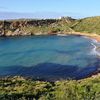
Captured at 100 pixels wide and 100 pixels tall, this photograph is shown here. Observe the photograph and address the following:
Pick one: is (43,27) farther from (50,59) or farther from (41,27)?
(50,59)

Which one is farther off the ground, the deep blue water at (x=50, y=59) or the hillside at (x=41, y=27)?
the hillside at (x=41, y=27)

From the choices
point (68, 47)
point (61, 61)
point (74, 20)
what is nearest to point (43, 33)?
point (74, 20)

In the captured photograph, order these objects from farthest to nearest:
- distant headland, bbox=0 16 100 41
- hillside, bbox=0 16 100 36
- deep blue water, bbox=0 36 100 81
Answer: hillside, bbox=0 16 100 36 → distant headland, bbox=0 16 100 41 → deep blue water, bbox=0 36 100 81

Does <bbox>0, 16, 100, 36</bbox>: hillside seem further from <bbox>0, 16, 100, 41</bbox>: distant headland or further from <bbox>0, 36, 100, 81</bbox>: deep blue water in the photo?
<bbox>0, 36, 100, 81</bbox>: deep blue water

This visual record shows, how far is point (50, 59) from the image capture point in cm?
10206

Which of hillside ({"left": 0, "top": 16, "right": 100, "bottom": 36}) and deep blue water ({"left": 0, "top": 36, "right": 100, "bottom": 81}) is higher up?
hillside ({"left": 0, "top": 16, "right": 100, "bottom": 36})

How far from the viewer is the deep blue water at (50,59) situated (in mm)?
81688

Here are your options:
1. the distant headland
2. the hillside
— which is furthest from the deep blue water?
the hillside

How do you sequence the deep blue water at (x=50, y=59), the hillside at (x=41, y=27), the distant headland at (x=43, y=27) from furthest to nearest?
the hillside at (x=41, y=27)
the distant headland at (x=43, y=27)
the deep blue water at (x=50, y=59)

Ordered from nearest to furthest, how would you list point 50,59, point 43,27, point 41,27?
point 50,59 → point 41,27 → point 43,27

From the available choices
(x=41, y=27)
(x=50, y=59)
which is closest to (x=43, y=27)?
(x=41, y=27)

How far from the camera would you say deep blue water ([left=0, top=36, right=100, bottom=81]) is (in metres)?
81.7

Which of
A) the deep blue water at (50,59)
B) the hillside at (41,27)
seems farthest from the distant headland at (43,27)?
the deep blue water at (50,59)

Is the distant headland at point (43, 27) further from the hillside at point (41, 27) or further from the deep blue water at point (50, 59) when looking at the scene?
the deep blue water at point (50, 59)
